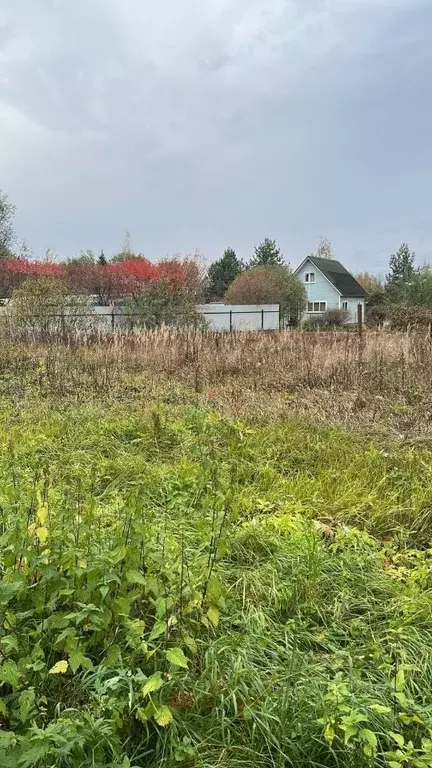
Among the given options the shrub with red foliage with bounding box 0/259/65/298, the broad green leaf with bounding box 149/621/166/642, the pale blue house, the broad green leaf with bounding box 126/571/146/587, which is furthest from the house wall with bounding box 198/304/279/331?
the broad green leaf with bounding box 149/621/166/642

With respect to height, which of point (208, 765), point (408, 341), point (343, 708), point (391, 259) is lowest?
point (208, 765)

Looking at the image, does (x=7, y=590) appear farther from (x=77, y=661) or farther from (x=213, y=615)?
(x=213, y=615)

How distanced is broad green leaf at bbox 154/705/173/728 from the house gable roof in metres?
34.0

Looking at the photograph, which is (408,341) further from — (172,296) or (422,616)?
(172,296)

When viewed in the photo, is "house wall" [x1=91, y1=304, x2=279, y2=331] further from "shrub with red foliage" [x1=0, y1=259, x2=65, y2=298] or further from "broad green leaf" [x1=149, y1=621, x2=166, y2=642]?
"broad green leaf" [x1=149, y1=621, x2=166, y2=642]

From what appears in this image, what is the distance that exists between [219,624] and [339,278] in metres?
35.7

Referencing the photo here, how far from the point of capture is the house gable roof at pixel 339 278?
1340 inches

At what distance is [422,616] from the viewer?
1951 mm

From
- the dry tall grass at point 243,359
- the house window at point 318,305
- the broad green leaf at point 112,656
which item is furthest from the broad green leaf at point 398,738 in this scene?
the house window at point 318,305

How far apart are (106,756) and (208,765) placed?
0.28 meters

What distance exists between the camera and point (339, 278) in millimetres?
35375

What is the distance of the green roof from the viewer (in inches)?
1341

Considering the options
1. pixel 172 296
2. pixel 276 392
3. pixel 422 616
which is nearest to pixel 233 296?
pixel 172 296

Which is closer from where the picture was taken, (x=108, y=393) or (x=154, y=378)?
(x=108, y=393)
